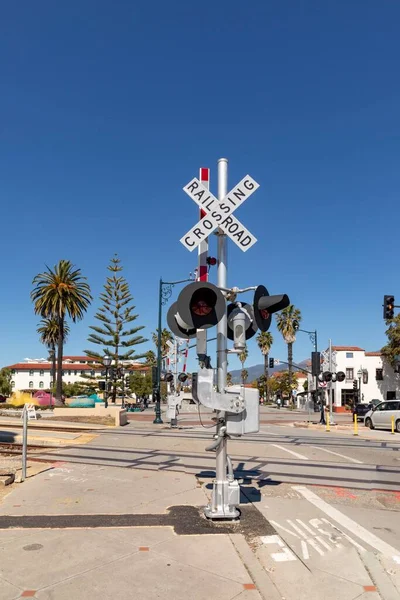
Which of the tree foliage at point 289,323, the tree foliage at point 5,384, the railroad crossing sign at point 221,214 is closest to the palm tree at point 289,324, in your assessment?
the tree foliage at point 289,323

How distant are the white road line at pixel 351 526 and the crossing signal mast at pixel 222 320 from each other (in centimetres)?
165

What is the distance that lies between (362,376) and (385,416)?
34938 mm

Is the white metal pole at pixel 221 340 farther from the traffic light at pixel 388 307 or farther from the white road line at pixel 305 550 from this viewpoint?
the traffic light at pixel 388 307

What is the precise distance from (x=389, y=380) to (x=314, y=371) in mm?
36181

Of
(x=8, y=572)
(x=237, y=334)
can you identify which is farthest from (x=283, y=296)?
(x=8, y=572)

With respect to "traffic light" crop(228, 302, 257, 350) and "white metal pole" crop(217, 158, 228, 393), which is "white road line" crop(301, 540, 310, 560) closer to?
"white metal pole" crop(217, 158, 228, 393)

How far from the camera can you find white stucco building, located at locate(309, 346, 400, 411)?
60.9m

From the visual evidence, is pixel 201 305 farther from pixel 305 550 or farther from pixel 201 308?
pixel 305 550

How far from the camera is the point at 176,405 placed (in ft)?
80.9

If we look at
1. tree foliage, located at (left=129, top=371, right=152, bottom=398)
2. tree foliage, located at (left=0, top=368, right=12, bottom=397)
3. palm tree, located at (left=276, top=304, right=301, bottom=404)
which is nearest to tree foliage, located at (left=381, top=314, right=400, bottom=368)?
palm tree, located at (left=276, top=304, right=301, bottom=404)

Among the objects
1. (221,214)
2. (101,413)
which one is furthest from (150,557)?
(101,413)

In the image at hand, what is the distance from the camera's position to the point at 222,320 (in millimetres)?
6883

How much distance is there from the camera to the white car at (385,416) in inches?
1024

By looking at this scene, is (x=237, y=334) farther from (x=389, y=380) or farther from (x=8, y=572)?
(x=389, y=380)
